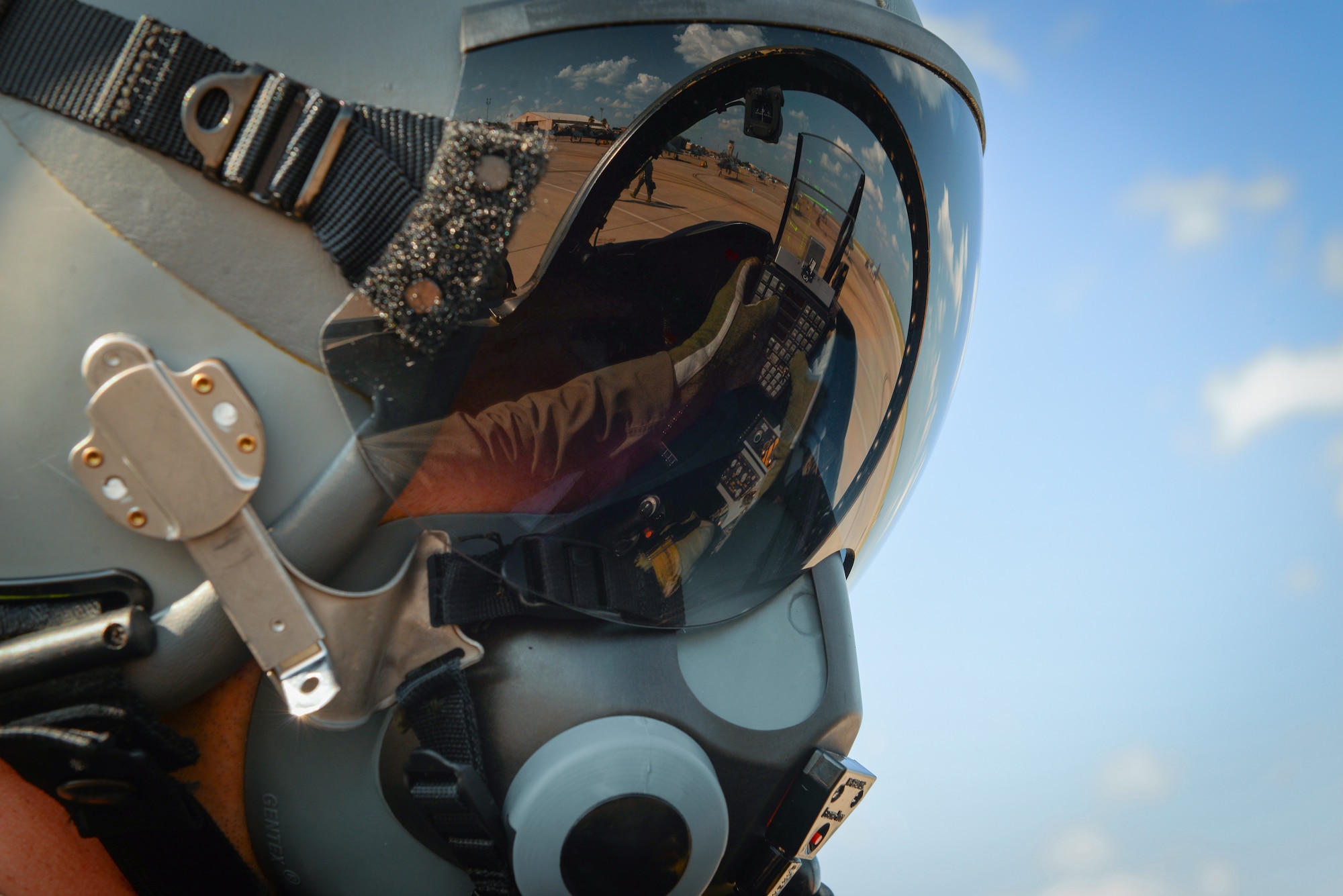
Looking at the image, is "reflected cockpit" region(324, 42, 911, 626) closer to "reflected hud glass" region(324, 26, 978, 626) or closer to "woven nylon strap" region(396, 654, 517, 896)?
"reflected hud glass" region(324, 26, 978, 626)

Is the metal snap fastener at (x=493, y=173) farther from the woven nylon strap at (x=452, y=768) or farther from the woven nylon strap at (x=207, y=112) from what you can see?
the woven nylon strap at (x=452, y=768)

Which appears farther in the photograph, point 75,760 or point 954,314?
point 954,314

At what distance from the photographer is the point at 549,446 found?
1.16 m

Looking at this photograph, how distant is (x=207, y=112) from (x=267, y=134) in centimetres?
7

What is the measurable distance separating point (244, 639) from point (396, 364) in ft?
1.28

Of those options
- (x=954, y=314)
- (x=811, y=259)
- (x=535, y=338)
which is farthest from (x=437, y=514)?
(x=954, y=314)

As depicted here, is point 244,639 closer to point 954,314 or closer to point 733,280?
point 733,280

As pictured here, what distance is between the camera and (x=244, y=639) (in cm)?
109

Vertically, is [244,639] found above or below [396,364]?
below

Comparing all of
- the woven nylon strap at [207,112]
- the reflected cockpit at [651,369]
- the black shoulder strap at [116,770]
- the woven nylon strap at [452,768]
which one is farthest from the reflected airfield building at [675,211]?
the black shoulder strap at [116,770]

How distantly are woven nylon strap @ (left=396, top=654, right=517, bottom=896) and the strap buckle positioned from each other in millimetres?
628

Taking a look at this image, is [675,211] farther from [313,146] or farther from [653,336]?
[313,146]

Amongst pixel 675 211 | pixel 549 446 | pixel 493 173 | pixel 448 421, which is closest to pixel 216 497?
pixel 448 421

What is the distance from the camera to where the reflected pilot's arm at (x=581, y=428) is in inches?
44.8
